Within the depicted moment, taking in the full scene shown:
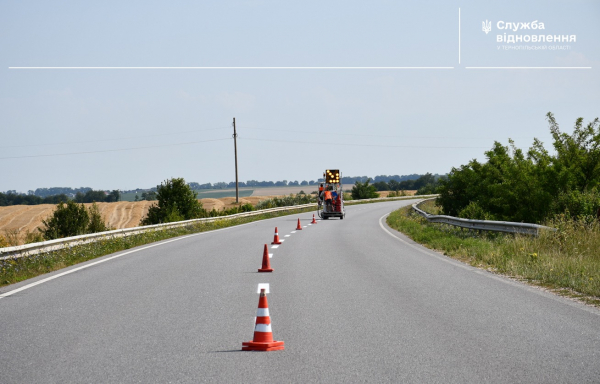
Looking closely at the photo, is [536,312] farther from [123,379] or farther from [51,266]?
[51,266]

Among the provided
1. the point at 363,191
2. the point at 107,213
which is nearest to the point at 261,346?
the point at 363,191

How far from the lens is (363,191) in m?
95.6

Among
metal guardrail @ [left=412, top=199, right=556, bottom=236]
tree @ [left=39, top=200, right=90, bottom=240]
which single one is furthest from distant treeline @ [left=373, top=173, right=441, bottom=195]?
metal guardrail @ [left=412, top=199, right=556, bottom=236]

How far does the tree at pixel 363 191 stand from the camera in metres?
95.3

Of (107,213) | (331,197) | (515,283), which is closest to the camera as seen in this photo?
(515,283)

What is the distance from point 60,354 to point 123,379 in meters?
1.27

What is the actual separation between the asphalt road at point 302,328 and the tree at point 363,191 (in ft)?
269

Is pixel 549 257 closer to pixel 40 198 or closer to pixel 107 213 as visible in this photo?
pixel 107 213

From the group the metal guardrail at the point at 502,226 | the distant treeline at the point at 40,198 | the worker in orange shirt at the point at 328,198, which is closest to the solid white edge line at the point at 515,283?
the metal guardrail at the point at 502,226

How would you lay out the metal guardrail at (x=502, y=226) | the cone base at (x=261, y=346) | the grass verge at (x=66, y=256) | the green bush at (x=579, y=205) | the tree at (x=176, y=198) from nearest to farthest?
the cone base at (x=261, y=346) → the grass verge at (x=66, y=256) → the metal guardrail at (x=502, y=226) → the green bush at (x=579, y=205) → the tree at (x=176, y=198)

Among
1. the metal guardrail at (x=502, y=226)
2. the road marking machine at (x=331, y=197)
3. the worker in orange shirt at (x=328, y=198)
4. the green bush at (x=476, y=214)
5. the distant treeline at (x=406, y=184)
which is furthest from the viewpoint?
the distant treeline at (x=406, y=184)

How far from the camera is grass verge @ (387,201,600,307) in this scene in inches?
420

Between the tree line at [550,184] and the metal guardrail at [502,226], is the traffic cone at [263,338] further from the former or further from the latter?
the tree line at [550,184]

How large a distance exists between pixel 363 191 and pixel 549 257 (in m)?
82.2
